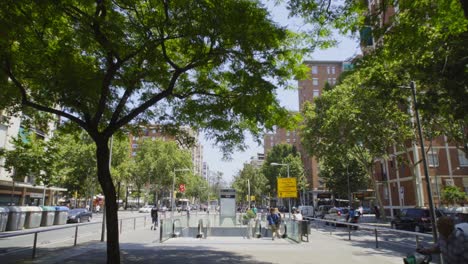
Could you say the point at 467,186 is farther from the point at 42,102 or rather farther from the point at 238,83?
the point at 42,102

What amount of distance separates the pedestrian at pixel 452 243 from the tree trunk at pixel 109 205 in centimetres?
696

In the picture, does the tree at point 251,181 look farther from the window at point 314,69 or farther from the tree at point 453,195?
the tree at point 453,195

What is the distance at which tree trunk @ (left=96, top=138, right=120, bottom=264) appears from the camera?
361 inches

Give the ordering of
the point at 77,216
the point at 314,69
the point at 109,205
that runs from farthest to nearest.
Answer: the point at 314,69, the point at 77,216, the point at 109,205

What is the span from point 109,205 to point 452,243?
7.64 m

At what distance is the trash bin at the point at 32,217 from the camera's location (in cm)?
2491

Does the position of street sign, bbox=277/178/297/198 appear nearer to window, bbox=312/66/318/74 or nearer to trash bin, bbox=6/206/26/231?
trash bin, bbox=6/206/26/231

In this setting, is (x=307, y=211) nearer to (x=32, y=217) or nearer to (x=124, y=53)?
(x=32, y=217)

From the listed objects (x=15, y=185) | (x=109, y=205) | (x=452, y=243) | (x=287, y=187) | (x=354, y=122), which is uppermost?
(x=354, y=122)

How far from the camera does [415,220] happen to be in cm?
2531

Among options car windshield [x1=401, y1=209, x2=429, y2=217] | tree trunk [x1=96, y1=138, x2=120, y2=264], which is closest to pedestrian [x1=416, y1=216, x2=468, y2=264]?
tree trunk [x1=96, y1=138, x2=120, y2=264]

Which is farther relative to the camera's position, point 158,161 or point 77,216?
point 158,161

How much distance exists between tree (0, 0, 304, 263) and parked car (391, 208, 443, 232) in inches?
734

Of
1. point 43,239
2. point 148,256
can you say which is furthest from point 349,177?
point 43,239
